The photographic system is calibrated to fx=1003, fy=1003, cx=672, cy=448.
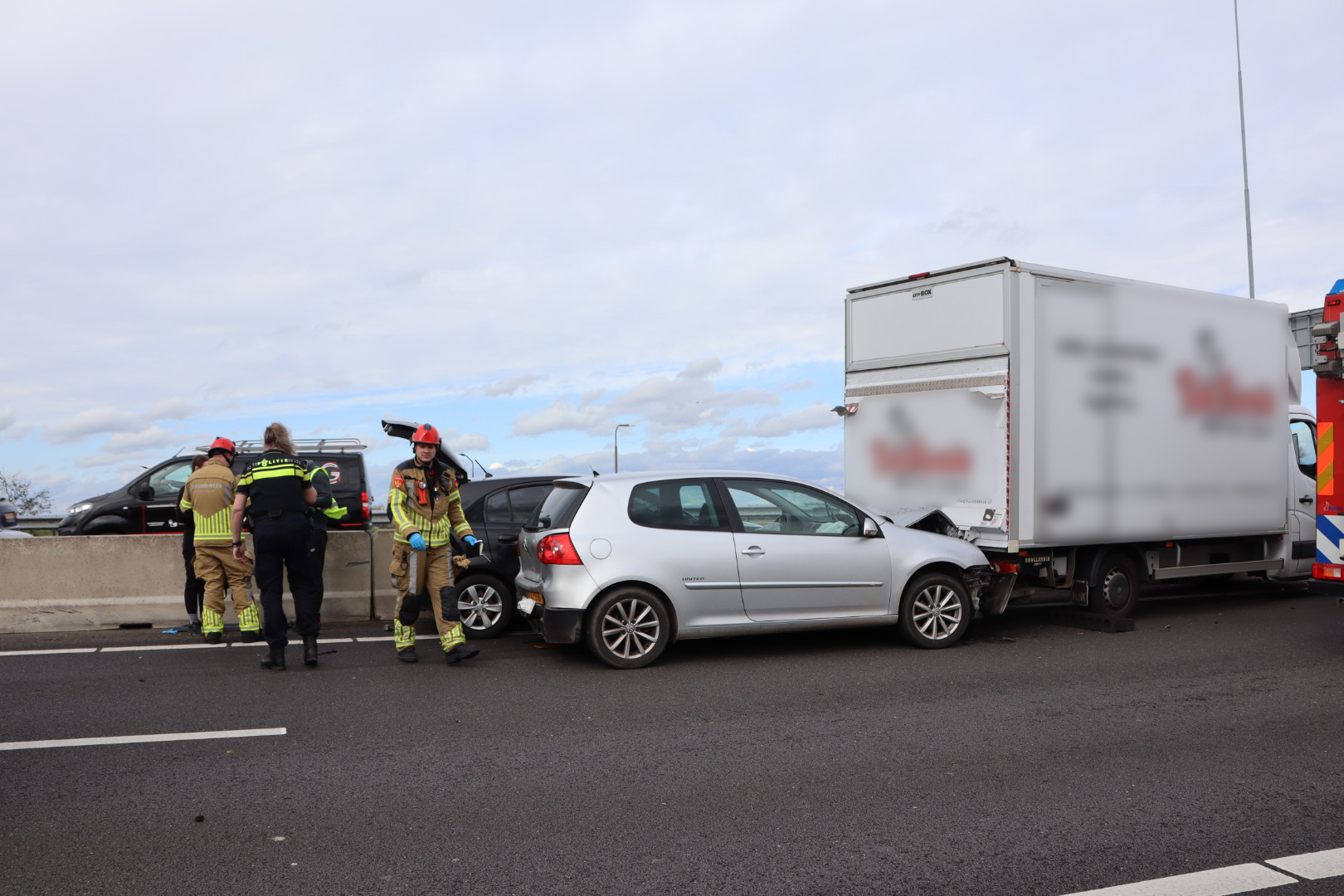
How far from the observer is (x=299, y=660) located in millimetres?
8258

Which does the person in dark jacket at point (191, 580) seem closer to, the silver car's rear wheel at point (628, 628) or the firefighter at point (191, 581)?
the firefighter at point (191, 581)

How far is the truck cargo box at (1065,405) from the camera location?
29.1 ft

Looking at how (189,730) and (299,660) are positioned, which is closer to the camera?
(189,730)

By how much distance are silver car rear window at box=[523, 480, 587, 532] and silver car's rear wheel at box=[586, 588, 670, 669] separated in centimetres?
71

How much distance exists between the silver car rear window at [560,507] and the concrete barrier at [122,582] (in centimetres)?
288

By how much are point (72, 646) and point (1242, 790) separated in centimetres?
907

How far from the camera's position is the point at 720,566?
26.2 ft

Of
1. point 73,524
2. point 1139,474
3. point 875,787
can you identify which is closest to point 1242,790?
point 875,787

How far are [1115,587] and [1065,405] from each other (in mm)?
2168

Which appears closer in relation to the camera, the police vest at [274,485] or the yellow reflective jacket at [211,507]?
the police vest at [274,485]

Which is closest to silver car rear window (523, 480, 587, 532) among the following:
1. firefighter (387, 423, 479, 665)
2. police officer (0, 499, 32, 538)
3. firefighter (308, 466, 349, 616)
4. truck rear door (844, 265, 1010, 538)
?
firefighter (387, 423, 479, 665)

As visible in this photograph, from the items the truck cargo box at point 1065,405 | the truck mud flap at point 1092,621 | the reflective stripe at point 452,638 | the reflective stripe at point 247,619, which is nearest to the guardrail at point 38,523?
the reflective stripe at point 247,619

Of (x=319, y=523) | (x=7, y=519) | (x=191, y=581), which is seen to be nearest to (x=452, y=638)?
(x=319, y=523)

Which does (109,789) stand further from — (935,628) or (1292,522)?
(1292,522)
